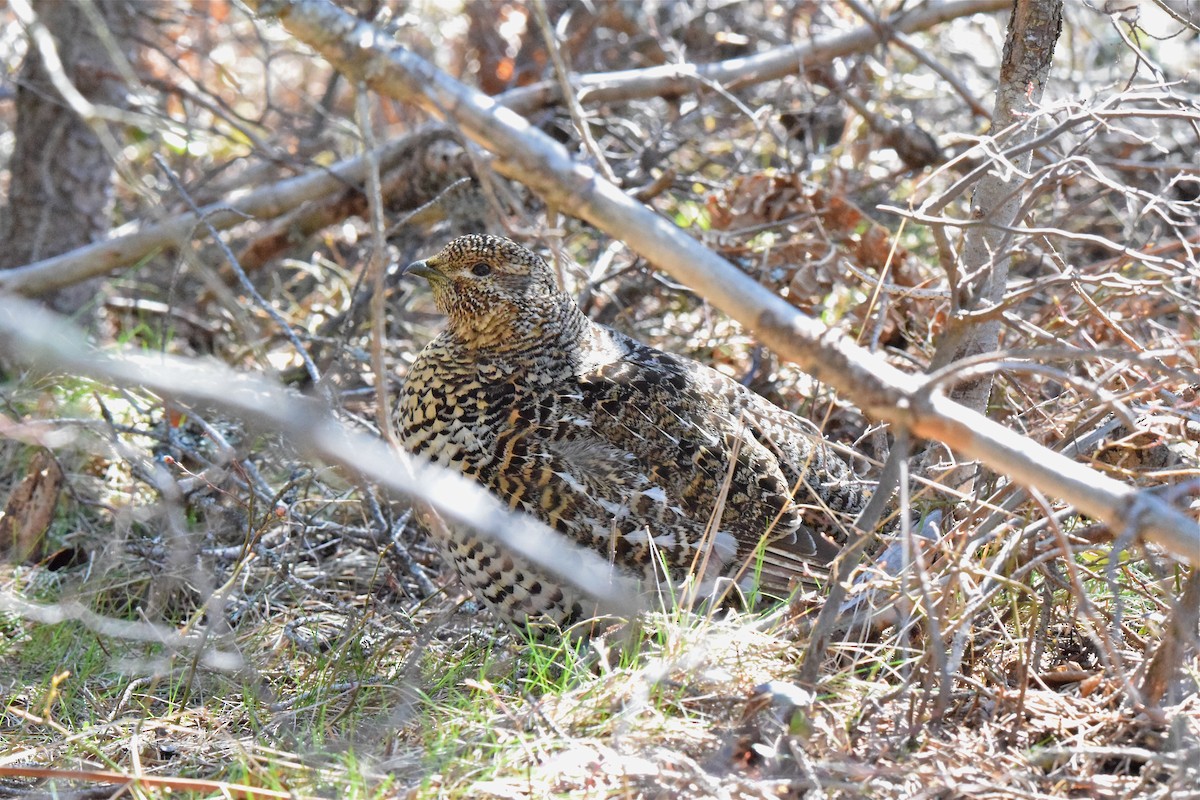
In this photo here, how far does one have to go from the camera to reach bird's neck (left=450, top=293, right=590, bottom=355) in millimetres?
3824

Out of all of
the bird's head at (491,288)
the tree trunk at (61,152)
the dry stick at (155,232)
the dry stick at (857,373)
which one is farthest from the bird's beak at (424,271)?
the tree trunk at (61,152)

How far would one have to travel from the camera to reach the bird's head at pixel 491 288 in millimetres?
3832

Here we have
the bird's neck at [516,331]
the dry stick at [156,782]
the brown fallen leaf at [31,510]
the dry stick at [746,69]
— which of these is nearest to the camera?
the dry stick at [156,782]

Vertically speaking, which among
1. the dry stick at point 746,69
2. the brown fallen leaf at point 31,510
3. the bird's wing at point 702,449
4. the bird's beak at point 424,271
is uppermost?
the dry stick at point 746,69

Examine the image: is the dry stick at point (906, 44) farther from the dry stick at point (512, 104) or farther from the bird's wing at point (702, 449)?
the bird's wing at point (702, 449)

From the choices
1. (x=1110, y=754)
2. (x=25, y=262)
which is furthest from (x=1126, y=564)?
(x=25, y=262)

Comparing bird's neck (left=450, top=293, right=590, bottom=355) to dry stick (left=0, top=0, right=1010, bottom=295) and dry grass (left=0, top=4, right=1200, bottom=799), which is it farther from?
dry stick (left=0, top=0, right=1010, bottom=295)

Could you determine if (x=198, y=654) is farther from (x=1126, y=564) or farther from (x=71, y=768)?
(x=1126, y=564)

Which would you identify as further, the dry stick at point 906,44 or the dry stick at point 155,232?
the dry stick at point 155,232

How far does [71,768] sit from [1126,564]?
2.87 m

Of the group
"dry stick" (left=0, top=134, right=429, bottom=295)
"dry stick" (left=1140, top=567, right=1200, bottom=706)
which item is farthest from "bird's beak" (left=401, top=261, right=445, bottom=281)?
"dry stick" (left=1140, top=567, right=1200, bottom=706)

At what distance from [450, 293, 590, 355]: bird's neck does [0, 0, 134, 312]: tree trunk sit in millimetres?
2999

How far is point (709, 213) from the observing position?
5.41 meters

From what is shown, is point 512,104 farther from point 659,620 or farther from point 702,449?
point 659,620
